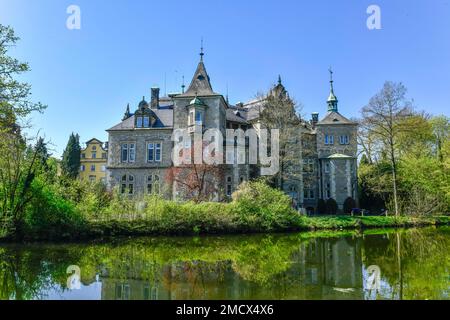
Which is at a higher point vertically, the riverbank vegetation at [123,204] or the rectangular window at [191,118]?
the rectangular window at [191,118]

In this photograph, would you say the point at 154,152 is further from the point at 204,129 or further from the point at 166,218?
the point at 166,218

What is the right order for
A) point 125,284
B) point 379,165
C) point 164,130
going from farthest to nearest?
point 379,165
point 164,130
point 125,284

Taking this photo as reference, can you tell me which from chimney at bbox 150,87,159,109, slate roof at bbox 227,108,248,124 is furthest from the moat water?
chimney at bbox 150,87,159,109

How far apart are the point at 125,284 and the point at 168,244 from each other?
7338mm

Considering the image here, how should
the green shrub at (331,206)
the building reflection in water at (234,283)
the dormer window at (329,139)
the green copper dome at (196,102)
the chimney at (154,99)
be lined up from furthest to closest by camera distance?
the dormer window at (329,139)
the chimney at (154,99)
the green shrub at (331,206)
the green copper dome at (196,102)
the building reflection in water at (234,283)

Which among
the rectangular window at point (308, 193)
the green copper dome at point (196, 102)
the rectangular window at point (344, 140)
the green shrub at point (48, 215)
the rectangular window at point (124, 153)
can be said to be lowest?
the green shrub at point (48, 215)

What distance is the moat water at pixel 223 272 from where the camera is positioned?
6.54 meters

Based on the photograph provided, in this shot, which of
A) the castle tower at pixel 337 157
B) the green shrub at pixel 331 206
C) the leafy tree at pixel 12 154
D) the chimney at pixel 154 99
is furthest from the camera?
the chimney at pixel 154 99

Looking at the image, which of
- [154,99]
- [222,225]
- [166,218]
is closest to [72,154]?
[154,99]

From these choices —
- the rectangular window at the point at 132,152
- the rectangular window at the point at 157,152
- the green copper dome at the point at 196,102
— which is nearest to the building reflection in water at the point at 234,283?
the green copper dome at the point at 196,102

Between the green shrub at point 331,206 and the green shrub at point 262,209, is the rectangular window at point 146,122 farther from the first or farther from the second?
the green shrub at point 331,206
